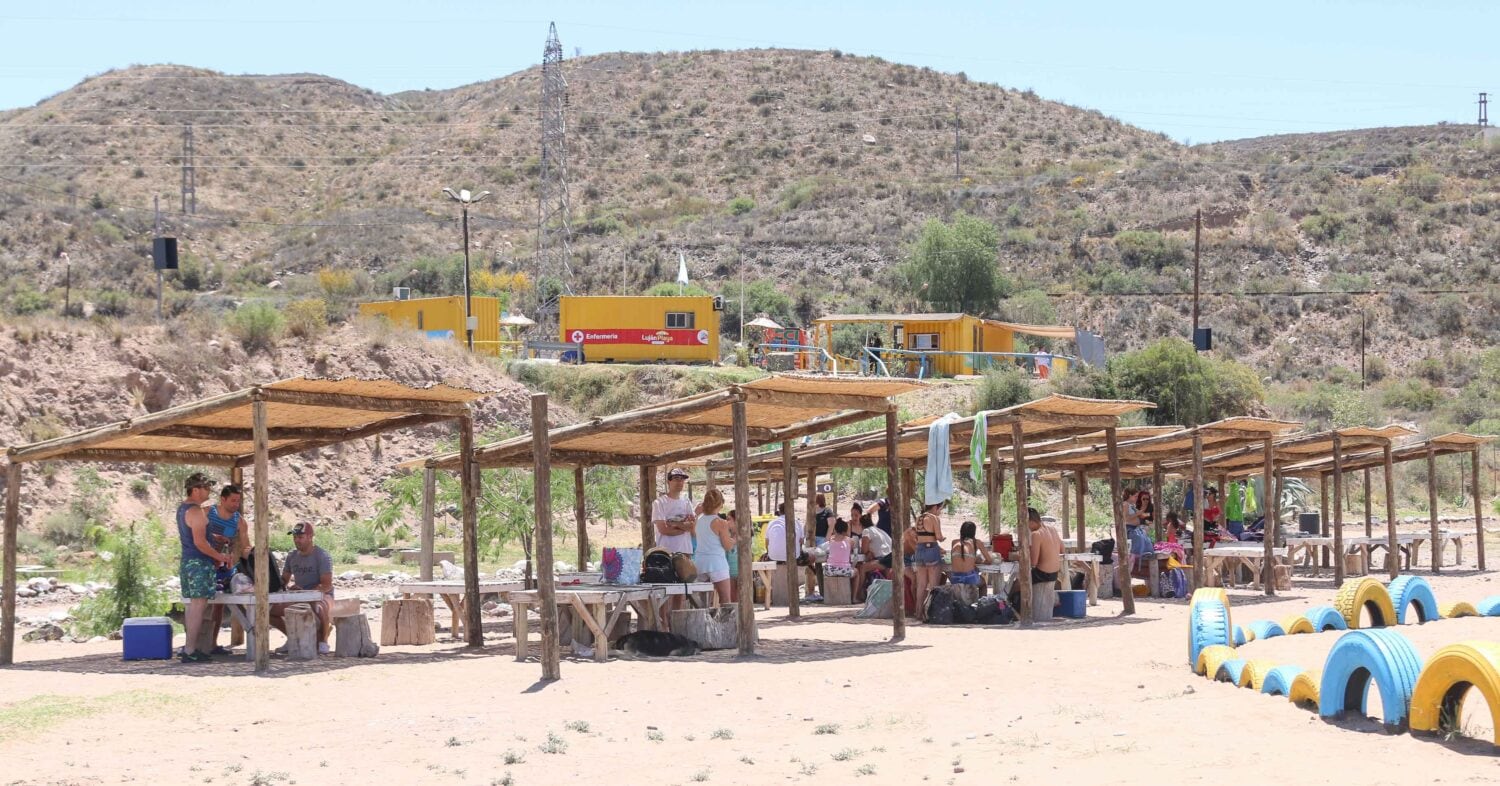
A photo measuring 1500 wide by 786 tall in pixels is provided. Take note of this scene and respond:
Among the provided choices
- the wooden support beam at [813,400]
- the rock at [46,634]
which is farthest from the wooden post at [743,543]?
the rock at [46,634]

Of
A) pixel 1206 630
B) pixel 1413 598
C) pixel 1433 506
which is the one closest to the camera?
pixel 1206 630

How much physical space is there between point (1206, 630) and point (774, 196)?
68.5 metres

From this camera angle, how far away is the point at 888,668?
37.3 feet

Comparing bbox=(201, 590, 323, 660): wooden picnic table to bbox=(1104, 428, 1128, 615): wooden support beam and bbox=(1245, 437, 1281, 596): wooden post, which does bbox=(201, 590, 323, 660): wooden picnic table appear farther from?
bbox=(1245, 437, 1281, 596): wooden post

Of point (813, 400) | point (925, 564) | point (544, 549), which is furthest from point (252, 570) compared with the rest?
point (925, 564)

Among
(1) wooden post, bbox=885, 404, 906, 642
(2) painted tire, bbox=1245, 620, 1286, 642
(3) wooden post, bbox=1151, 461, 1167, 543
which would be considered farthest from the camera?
(3) wooden post, bbox=1151, 461, 1167, 543

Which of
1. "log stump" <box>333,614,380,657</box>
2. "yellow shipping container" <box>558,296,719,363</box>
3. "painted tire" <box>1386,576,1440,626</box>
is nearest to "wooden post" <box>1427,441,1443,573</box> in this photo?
"painted tire" <box>1386,576,1440,626</box>

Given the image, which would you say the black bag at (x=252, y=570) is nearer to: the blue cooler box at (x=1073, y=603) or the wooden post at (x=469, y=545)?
the wooden post at (x=469, y=545)

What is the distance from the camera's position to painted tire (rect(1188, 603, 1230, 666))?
35.4ft

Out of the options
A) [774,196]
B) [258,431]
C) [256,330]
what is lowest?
[258,431]

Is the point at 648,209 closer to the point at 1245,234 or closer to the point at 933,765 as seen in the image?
the point at 1245,234

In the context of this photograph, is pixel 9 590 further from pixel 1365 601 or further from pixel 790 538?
pixel 1365 601

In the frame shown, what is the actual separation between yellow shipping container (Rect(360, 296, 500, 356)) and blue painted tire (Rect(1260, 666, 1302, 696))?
32403 millimetres

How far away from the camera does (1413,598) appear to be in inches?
539
